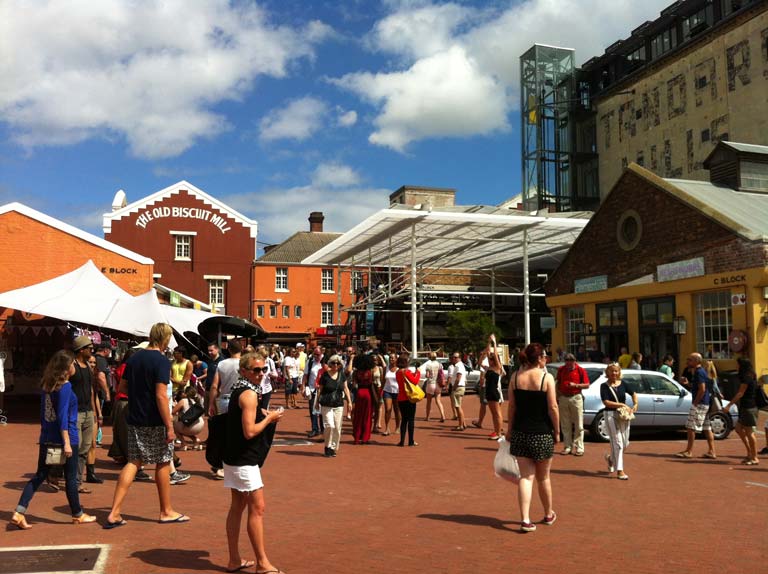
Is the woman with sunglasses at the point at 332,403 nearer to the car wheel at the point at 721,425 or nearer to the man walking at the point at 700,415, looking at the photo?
the man walking at the point at 700,415

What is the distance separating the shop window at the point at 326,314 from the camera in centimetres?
5422

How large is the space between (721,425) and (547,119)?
43.9m

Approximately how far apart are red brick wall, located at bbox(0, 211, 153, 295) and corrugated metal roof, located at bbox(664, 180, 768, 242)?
715 inches

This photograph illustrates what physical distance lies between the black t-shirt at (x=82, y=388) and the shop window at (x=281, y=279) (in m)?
44.2

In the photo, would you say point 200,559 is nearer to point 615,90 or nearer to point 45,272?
point 45,272

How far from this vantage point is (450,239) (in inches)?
1321

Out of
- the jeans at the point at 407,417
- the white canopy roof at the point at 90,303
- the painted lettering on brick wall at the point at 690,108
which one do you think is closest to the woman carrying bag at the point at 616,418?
the jeans at the point at 407,417

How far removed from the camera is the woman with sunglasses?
38.4 feet

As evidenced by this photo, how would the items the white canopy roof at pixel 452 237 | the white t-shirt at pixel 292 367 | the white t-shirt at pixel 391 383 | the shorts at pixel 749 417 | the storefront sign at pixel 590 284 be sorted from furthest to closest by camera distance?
the white canopy roof at pixel 452 237 < the storefront sign at pixel 590 284 < the white t-shirt at pixel 292 367 < the white t-shirt at pixel 391 383 < the shorts at pixel 749 417

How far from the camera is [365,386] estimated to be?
42.1 ft

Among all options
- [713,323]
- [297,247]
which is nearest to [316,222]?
[297,247]

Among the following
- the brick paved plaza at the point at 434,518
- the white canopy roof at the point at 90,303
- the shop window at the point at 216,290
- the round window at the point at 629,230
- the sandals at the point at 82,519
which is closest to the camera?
the brick paved plaza at the point at 434,518

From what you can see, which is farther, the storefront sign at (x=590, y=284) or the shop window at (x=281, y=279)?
the shop window at (x=281, y=279)

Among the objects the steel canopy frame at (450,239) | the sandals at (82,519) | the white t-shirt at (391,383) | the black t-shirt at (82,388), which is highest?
the steel canopy frame at (450,239)
